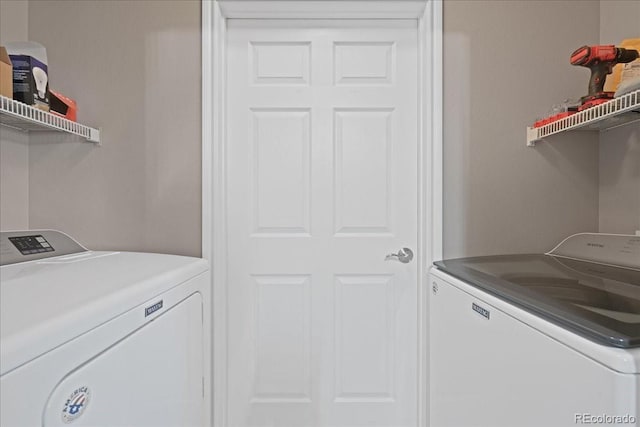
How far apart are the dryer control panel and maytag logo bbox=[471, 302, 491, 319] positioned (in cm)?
129

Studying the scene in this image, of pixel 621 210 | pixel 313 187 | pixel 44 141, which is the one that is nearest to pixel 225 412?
pixel 313 187

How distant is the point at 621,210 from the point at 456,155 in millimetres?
657

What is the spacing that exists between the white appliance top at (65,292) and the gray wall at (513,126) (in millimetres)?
1189

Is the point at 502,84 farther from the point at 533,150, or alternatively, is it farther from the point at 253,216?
the point at 253,216

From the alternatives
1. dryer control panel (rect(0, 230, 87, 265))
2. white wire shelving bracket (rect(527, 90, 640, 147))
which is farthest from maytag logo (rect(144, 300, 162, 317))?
white wire shelving bracket (rect(527, 90, 640, 147))

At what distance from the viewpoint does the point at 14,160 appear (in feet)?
5.48

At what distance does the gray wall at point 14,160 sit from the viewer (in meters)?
1.62

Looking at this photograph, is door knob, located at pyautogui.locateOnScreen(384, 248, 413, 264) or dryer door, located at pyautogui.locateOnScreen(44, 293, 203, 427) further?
door knob, located at pyautogui.locateOnScreen(384, 248, 413, 264)

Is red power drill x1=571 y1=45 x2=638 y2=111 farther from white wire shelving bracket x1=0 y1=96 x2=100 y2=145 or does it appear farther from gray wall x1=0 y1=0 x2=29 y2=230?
gray wall x1=0 y1=0 x2=29 y2=230

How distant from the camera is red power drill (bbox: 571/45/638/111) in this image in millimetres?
1387

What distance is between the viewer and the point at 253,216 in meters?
1.86

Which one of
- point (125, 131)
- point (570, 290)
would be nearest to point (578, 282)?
point (570, 290)

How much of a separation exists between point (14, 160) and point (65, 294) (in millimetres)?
1183

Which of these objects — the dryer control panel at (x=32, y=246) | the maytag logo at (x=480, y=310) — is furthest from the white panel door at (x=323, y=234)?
the maytag logo at (x=480, y=310)
